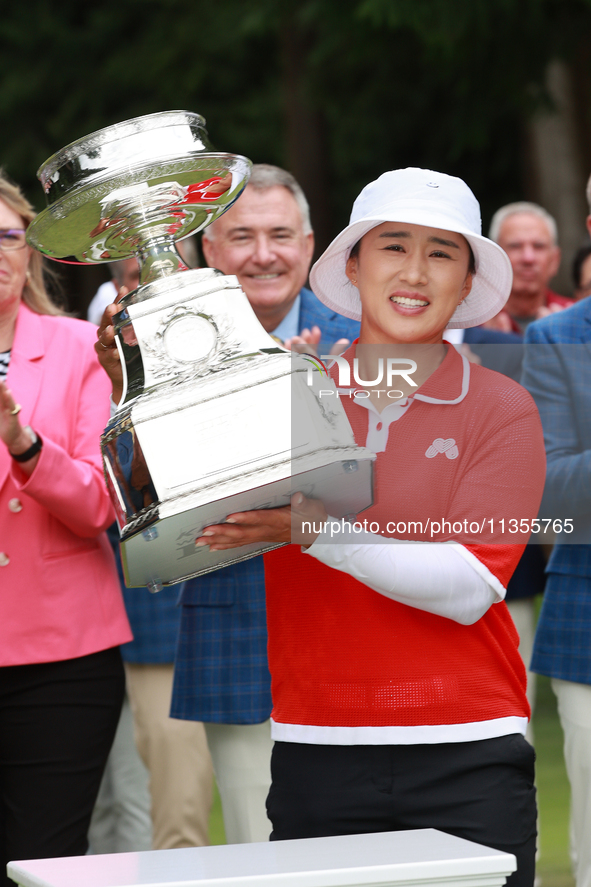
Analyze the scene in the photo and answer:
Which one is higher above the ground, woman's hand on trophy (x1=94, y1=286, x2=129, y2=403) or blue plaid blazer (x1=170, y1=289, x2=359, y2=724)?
woman's hand on trophy (x1=94, y1=286, x2=129, y2=403)

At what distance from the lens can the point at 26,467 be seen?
2520 mm

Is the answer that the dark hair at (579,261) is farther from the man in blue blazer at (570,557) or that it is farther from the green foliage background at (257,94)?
the green foliage background at (257,94)

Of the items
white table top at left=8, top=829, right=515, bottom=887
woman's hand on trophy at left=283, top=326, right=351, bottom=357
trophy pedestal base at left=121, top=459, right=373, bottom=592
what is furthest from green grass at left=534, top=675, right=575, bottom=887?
trophy pedestal base at left=121, top=459, right=373, bottom=592

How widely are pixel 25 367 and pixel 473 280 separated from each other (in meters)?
1.08

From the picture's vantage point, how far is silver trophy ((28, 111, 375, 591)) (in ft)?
5.79

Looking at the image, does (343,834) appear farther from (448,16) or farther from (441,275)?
(448,16)

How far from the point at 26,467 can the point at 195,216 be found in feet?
2.13

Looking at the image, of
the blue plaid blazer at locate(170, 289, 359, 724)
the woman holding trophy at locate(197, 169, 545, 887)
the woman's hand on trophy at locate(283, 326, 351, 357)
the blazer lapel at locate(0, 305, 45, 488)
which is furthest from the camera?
the blue plaid blazer at locate(170, 289, 359, 724)

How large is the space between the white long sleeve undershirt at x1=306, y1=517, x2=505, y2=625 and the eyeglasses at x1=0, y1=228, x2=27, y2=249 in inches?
48.3

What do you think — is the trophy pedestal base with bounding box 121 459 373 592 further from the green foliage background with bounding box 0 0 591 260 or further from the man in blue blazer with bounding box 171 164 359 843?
the green foliage background with bounding box 0 0 591 260

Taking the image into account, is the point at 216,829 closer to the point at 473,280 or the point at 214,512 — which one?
the point at 473,280

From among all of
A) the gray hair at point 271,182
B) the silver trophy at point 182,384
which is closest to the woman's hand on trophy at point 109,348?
the silver trophy at point 182,384

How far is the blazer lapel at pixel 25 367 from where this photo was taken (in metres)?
2.68

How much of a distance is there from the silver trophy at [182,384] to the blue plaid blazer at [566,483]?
0.93m
